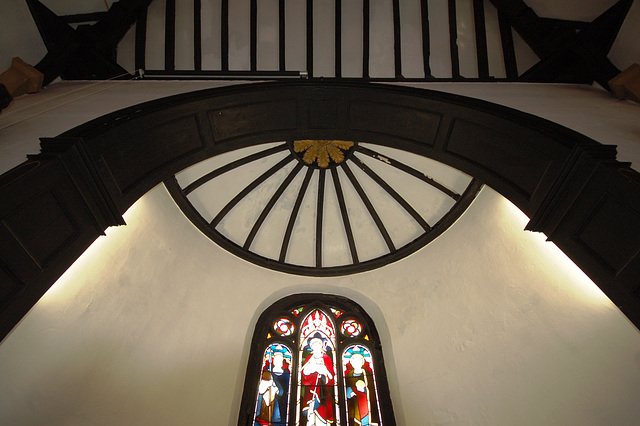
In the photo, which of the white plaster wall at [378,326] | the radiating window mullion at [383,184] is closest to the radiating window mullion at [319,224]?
the white plaster wall at [378,326]

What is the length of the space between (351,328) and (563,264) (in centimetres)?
326

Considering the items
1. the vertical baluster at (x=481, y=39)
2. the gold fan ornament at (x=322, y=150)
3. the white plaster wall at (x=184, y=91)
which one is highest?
the gold fan ornament at (x=322, y=150)

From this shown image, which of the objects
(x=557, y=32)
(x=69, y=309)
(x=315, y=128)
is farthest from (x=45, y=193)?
(x=557, y=32)

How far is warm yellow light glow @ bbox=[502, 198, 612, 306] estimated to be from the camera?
14.7 feet

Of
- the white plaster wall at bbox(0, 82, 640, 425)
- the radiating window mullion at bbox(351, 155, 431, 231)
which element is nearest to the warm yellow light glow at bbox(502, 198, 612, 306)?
the white plaster wall at bbox(0, 82, 640, 425)

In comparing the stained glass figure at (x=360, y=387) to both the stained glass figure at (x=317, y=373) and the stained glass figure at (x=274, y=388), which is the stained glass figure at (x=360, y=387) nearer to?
the stained glass figure at (x=317, y=373)

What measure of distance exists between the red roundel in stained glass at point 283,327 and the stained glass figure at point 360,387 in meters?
0.92

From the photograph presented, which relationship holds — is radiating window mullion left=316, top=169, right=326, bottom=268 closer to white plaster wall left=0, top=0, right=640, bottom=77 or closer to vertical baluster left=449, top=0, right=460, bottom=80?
white plaster wall left=0, top=0, right=640, bottom=77

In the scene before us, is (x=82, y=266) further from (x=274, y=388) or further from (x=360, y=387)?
(x=360, y=387)

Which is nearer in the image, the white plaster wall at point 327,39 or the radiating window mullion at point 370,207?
the white plaster wall at point 327,39

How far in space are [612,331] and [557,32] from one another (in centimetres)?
339

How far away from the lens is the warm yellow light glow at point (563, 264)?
4.48 m

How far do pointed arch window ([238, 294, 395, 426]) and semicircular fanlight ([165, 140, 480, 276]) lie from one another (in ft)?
2.62

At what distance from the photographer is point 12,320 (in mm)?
2854
